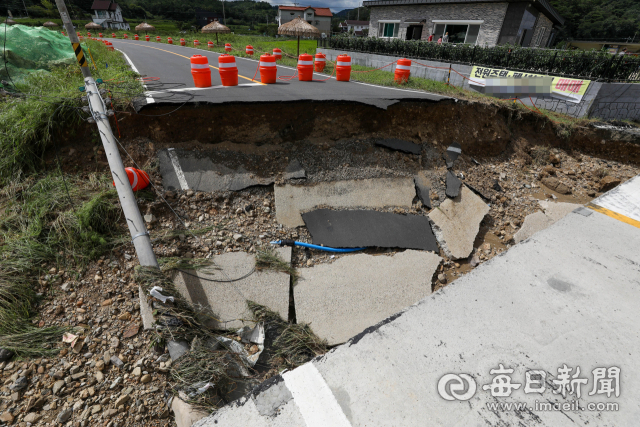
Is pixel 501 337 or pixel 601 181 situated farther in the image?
pixel 601 181

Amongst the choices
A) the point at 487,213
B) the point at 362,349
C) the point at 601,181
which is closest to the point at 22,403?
the point at 362,349

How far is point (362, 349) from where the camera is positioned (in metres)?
2.16

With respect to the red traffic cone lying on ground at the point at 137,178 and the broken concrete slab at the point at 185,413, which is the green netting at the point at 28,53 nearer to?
the red traffic cone lying on ground at the point at 137,178

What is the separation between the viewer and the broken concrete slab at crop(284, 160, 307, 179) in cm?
546

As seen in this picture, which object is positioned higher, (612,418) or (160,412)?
(612,418)

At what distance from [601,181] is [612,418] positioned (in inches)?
311

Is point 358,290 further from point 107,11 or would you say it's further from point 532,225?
point 107,11

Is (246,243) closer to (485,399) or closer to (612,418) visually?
(485,399)

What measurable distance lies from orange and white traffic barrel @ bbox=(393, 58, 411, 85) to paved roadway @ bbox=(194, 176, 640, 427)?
7.90m

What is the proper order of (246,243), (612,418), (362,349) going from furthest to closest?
(246,243) < (362,349) < (612,418)

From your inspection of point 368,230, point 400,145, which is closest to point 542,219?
point 400,145

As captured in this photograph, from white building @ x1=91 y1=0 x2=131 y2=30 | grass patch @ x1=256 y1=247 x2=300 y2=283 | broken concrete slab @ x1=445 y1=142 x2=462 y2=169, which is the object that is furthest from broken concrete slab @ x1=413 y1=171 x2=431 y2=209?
white building @ x1=91 y1=0 x2=131 y2=30

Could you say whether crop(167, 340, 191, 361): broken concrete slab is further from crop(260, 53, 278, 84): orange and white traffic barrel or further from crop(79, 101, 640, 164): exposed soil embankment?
crop(260, 53, 278, 84): orange and white traffic barrel

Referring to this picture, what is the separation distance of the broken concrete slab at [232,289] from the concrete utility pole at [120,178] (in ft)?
2.38
